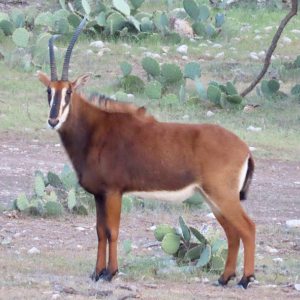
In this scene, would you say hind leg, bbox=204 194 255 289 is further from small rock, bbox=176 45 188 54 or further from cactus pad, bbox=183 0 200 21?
cactus pad, bbox=183 0 200 21

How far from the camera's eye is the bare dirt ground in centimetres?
568

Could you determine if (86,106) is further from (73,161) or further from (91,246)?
(91,246)

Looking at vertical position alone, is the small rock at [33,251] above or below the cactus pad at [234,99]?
above

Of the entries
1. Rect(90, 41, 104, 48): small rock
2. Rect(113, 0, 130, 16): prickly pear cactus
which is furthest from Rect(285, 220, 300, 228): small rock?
Rect(113, 0, 130, 16): prickly pear cactus

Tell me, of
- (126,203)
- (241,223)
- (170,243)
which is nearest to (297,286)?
(241,223)

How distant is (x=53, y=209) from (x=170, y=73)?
21.4 feet

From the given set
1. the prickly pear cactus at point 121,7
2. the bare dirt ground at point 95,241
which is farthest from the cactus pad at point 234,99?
the prickly pear cactus at point 121,7

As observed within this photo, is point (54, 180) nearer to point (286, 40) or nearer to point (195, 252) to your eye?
point (195, 252)

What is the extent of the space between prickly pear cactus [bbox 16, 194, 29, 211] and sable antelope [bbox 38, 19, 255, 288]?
206 cm

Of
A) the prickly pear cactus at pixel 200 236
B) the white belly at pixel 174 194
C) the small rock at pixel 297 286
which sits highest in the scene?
the white belly at pixel 174 194

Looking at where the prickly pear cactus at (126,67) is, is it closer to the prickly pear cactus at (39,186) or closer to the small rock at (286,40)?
the prickly pear cactus at (39,186)

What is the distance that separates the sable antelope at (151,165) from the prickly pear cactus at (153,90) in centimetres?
750

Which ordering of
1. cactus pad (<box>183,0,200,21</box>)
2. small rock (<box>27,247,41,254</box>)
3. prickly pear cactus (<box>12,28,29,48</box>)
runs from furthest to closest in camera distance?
cactus pad (<box>183,0,200,21</box>)
prickly pear cactus (<box>12,28,29,48</box>)
small rock (<box>27,247,41,254</box>)

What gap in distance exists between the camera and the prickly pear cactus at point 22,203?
8188 mm
